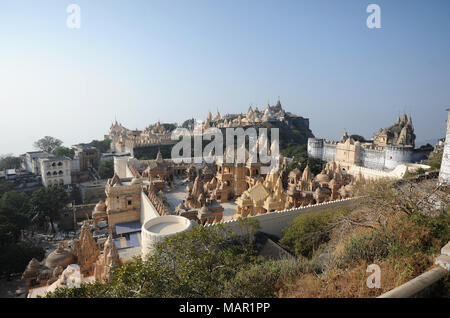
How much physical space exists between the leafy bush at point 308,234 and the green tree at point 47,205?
91.5ft

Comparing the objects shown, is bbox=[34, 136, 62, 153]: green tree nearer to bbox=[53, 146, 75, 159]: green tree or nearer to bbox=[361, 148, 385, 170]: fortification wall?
bbox=[53, 146, 75, 159]: green tree

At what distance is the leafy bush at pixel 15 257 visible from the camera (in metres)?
21.4

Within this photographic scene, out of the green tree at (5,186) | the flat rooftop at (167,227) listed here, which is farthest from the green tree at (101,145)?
the flat rooftop at (167,227)

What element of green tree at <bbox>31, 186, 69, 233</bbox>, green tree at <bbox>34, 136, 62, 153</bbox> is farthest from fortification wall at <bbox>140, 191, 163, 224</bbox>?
green tree at <bbox>34, 136, 62, 153</bbox>

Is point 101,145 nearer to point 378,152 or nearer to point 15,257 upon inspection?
point 15,257

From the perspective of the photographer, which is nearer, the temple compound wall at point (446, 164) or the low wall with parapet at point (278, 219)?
the low wall with parapet at point (278, 219)

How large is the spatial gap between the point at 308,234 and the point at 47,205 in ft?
97.0

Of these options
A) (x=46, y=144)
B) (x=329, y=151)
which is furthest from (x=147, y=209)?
(x=46, y=144)

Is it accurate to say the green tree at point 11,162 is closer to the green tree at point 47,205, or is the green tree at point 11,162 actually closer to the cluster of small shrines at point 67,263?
the green tree at point 47,205

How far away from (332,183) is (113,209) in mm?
19486

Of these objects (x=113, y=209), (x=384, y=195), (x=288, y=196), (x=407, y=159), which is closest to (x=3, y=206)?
(x=113, y=209)

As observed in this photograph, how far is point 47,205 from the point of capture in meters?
31.6

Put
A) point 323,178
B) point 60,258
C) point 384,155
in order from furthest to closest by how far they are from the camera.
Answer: point 384,155 < point 323,178 < point 60,258
